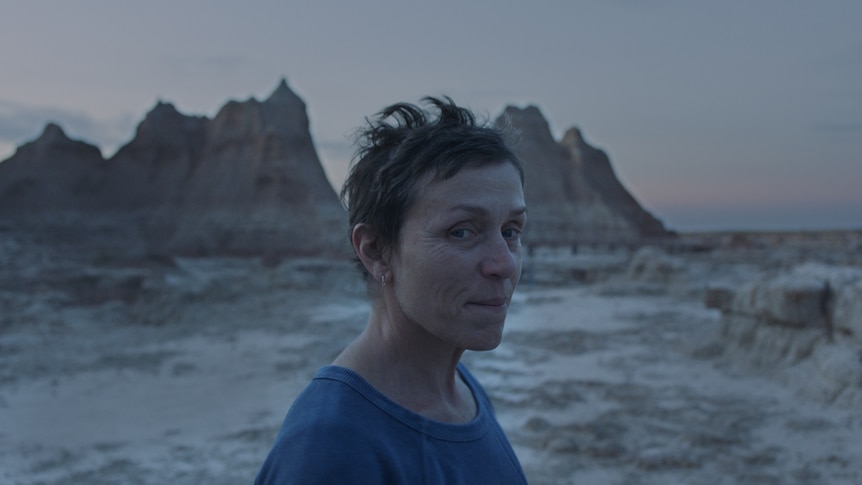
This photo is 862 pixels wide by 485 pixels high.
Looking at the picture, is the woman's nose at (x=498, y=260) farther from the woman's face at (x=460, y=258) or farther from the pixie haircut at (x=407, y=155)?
the pixie haircut at (x=407, y=155)

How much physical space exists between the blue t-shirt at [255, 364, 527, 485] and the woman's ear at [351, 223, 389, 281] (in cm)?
25

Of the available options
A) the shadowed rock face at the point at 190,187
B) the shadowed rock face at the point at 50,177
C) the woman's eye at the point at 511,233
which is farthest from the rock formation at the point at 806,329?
the shadowed rock face at the point at 50,177

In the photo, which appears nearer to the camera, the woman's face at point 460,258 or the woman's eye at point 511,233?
the woman's face at point 460,258

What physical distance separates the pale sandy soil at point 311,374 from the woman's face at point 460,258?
5.37 metres

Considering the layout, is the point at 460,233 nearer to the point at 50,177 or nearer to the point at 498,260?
the point at 498,260

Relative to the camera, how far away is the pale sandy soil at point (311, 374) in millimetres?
6824

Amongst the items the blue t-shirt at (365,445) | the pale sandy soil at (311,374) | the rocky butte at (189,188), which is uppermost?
the rocky butte at (189,188)

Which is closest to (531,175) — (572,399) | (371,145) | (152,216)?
(152,216)

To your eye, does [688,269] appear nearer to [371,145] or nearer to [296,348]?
[296,348]

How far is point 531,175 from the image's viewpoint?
59.1m

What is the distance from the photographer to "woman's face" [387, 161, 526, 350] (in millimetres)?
1420

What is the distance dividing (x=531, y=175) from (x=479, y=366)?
49211mm

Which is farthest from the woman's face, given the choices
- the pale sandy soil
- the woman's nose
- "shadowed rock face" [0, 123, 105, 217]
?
"shadowed rock face" [0, 123, 105, 217]

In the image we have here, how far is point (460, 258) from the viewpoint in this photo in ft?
4.66
